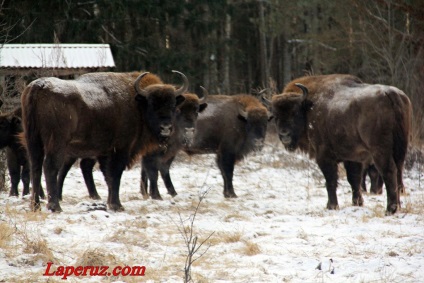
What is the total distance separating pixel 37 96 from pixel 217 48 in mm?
22746

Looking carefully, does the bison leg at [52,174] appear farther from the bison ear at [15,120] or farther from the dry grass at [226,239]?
the bison ear at [15,120]

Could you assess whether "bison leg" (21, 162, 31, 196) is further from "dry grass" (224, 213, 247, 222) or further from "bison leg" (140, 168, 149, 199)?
"dry grass" (224, 213, 247, 222)

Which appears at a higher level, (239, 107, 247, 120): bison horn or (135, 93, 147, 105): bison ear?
(135, 93, 147, 105): bison ear

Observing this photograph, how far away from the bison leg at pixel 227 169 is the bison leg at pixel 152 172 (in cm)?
178

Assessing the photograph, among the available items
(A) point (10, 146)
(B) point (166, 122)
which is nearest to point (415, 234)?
(B) point (166, 122)

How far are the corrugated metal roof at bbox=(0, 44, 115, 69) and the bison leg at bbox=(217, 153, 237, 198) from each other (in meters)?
4.52

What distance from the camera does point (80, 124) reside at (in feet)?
31.8

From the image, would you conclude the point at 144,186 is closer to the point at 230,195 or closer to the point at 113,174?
the point at 230,195

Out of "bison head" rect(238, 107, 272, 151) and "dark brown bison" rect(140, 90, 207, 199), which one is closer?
"dark brown bison" rect(140, 90, 207, 199)

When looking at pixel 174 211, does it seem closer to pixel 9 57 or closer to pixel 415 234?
pixel 415 234

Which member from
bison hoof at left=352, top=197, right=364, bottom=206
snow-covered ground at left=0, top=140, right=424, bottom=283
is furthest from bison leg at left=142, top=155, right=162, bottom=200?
bison hoof at left=352, top=197, right=364, bottom=206

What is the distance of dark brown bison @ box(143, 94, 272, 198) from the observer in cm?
1438

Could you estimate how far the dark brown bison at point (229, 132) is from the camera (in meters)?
14.4

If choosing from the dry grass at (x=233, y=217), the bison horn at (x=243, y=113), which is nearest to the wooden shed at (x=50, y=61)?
the bison horn at (x=243, y=113)
